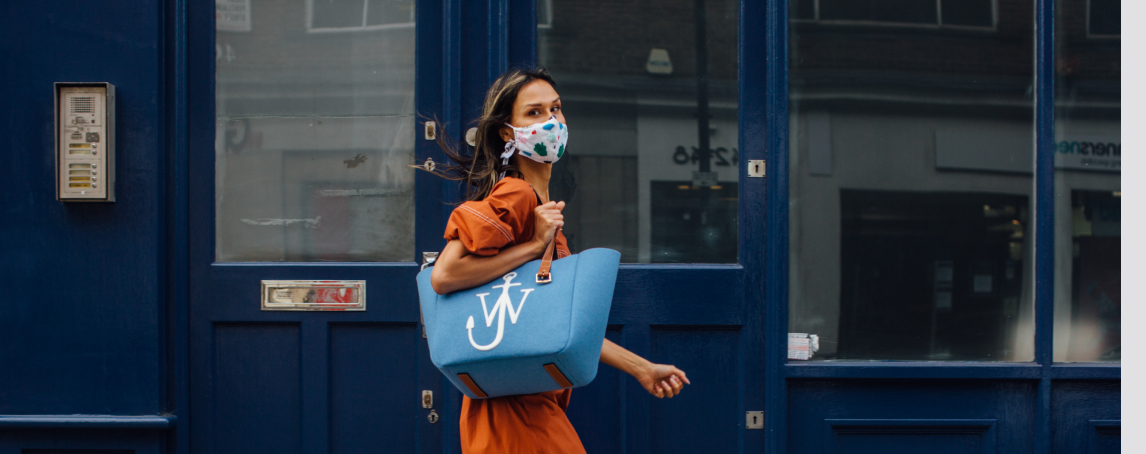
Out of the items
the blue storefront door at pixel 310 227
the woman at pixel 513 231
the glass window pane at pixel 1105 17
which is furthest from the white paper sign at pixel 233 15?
the glass window pane at pixel 1105 17

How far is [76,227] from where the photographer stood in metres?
3.32

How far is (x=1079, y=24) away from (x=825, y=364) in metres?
2.09

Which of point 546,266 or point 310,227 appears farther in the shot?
point 310,227

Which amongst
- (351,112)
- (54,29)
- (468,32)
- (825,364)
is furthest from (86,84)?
(825,364)

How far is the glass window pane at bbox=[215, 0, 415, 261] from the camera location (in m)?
3.46

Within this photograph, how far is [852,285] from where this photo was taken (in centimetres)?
344

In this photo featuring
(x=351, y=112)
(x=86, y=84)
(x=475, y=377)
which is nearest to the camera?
(x=475, y=377)

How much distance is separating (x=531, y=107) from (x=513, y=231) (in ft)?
1.31

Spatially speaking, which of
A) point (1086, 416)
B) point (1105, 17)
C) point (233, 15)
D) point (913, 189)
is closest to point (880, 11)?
point (913, 189)

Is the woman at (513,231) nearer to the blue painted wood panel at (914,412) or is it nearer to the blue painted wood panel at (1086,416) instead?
the blue painted wood panel at (914,412)

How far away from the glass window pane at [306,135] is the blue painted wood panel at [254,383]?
0.37 metres

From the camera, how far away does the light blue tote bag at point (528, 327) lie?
6.05ft

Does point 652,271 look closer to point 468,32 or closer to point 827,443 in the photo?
point 827,443

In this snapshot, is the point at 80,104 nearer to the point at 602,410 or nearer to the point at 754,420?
the point at 602,410
